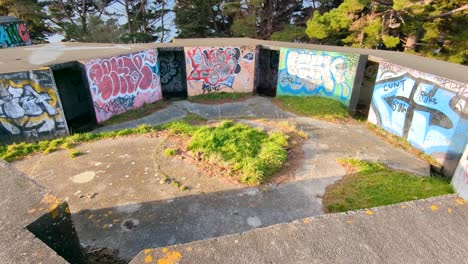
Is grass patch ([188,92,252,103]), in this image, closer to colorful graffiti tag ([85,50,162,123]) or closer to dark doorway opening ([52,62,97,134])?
colorful graffiti tag ([85,50,162,123])

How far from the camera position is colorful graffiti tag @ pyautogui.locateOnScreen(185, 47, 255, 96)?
37.9ft

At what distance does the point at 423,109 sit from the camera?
7680mm

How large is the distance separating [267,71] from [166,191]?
952 centimetres

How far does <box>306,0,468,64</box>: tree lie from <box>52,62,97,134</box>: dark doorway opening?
11.4 metres

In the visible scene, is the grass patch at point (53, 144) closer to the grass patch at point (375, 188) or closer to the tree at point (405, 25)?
the grass patch at point (375, 188)

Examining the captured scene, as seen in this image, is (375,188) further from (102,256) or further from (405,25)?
(405,25)

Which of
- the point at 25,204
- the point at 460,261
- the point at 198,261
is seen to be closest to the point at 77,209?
the point at 25,204

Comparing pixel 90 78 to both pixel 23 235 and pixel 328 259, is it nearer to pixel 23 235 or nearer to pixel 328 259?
pixel 23 235

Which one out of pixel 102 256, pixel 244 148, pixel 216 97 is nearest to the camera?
pixel 102 256

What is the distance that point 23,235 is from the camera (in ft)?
7.66

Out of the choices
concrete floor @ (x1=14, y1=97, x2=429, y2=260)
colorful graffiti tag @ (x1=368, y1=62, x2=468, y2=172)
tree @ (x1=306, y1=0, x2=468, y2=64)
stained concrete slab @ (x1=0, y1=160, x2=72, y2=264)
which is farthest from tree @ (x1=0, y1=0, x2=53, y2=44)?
colorful graffiti tag @ (x1=368, y1=62, x2=468, y2=172)

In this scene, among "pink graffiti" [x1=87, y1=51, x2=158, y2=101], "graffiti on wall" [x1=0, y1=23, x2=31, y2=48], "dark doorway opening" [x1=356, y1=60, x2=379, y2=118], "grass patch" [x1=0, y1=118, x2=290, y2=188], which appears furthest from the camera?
"graffiti on wall" [x1=0, y1=23, x2=31, y2=48]

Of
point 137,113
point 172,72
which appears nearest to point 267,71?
point 172,72

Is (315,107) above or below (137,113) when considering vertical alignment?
above
